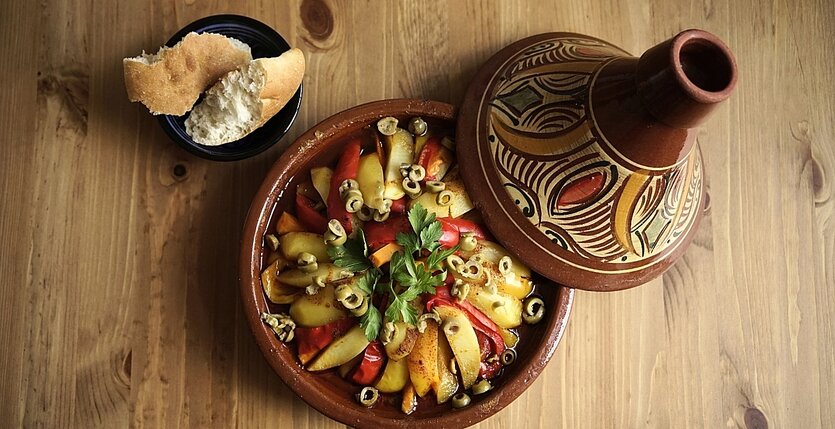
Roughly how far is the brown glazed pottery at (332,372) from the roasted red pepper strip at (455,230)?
0.16 m

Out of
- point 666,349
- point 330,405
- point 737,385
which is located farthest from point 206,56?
point 737,385

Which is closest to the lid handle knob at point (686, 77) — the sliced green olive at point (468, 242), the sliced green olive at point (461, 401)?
the sliced green olive at point (468, 242)

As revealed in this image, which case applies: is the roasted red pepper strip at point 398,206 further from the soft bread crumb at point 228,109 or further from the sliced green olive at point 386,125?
the soft bread crumb at point 228,109

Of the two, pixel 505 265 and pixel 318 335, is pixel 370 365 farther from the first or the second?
pixel 505 265

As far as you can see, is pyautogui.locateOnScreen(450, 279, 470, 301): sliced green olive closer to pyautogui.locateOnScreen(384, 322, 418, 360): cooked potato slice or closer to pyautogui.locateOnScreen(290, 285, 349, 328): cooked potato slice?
pyautogui.locateOnScreen(384, 322, 418, 360): cooked potato slice

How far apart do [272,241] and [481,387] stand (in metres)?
0.47

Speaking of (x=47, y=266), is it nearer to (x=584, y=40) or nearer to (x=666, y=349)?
(x=584, y=40)

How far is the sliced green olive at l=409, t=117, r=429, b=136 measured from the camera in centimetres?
139

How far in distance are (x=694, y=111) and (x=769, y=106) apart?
75 cm

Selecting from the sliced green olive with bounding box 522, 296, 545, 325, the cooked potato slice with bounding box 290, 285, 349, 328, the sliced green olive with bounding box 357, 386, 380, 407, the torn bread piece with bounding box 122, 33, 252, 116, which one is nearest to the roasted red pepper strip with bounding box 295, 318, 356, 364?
the cooked potato slice with bounding box 290, 285, 349, 328

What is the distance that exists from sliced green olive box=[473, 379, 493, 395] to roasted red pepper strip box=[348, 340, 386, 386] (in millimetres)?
176

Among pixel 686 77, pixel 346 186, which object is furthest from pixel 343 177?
pixel 686 77

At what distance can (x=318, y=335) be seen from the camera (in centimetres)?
133

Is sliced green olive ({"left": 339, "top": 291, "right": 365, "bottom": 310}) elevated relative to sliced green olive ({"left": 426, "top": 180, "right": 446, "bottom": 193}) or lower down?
lower down
